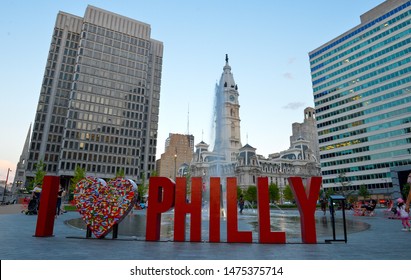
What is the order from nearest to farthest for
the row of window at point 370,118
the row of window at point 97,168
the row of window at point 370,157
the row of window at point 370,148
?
the row of window at point 370,157 → the row of window at point 370,118 → the row of window at point 370,148 → the row of window at point 97,168

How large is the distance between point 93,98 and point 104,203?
94.8 metres

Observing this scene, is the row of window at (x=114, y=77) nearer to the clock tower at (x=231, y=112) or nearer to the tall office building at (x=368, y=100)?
the clock tower at (x=231, y=112)

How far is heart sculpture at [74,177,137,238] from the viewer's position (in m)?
12.0

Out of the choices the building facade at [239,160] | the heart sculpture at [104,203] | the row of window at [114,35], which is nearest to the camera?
the heart sculpture at [104,203]

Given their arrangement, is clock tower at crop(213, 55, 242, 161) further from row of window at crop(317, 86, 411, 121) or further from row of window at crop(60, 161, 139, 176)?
row of window at crop(60, 161, 139, 176)

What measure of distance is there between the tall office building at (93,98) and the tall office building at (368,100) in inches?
2812

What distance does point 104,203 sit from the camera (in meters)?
12.2

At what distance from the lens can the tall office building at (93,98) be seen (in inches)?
3765

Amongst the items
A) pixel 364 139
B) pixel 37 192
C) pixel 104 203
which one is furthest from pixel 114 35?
pixel 104 203

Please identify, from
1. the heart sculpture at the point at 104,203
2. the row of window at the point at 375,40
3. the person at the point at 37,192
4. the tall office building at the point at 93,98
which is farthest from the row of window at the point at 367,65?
the person at the point at 37,192

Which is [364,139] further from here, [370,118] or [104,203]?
[104,203]

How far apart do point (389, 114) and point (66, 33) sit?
118170 mm

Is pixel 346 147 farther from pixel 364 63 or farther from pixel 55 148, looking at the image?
pixel 55 148

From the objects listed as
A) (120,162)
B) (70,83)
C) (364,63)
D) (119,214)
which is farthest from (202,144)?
(119,214)
